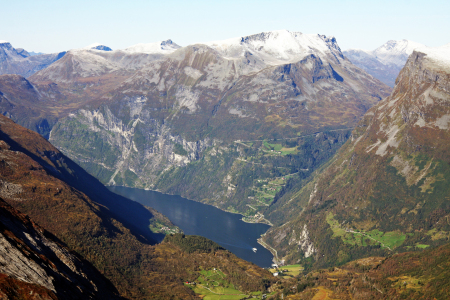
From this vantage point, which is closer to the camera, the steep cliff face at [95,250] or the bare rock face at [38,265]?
the bare rock face at [38,265]

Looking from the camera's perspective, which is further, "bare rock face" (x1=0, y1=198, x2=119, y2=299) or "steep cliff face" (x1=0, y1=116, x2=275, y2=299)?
"steep cliff face" (x1=0, y1=116, x2=275, y2=299)

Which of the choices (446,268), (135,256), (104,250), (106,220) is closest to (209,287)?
(135,256)

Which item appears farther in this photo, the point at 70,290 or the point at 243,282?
the point at 243,282

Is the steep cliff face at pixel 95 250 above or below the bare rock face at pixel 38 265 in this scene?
below

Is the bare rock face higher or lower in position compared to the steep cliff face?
higher

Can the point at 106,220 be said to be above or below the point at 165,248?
above

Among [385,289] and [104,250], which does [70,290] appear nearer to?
[104,250]

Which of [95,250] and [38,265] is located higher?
[38,265]

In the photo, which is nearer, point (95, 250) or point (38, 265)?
point (38, 265)
